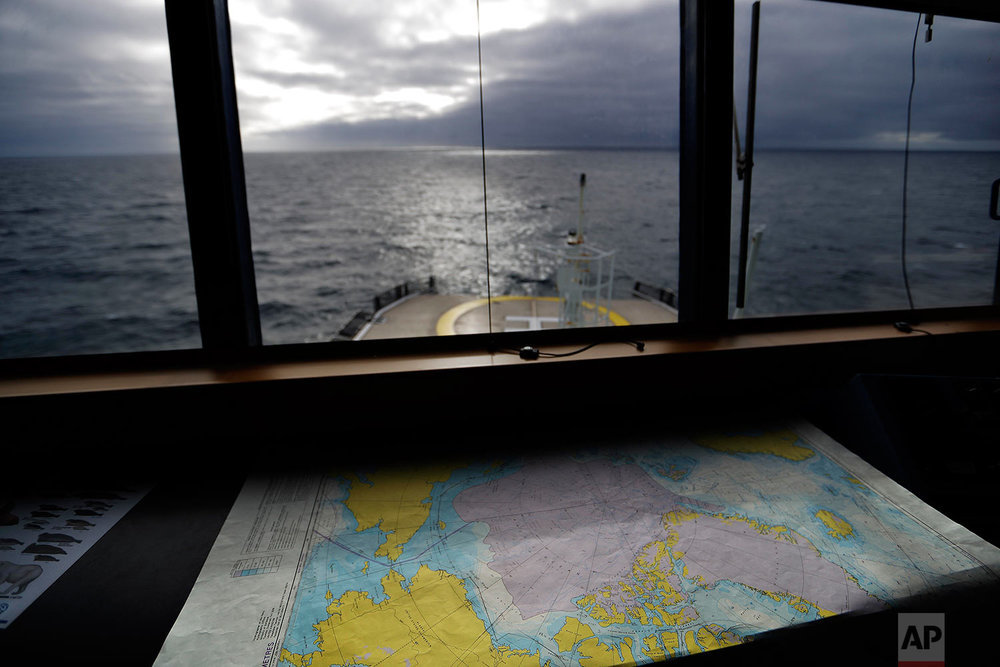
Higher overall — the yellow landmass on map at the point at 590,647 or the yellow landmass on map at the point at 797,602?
the yellow landmass on map at the point at 590,647

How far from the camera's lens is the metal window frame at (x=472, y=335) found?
4.31 ft

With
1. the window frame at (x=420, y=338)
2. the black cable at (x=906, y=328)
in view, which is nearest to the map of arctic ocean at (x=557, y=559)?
the window frame at (x=420, y=338)

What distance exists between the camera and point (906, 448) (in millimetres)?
Result: 1157

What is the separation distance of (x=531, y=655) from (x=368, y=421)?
0.78 meters

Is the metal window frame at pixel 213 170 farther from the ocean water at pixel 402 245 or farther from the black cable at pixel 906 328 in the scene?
the ocean water at pixel 402 245

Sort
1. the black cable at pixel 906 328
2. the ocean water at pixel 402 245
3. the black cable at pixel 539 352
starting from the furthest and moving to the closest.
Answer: the ocean water at pixel 402 245 → the black cable at pixel 906 328 → the black cable at pixel 539 352

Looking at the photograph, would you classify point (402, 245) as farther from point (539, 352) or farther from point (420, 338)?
point (539, 352)

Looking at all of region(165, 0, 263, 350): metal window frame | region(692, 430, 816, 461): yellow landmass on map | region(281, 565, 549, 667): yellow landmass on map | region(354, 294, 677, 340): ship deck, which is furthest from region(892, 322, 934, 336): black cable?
region(354, 294, 677, 340): ship deck

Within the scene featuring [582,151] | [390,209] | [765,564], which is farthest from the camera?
[390,209]

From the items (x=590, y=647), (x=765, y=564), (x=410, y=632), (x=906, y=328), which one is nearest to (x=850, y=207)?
(x=906, y=328)

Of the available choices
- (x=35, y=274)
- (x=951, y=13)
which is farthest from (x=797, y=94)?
(x=35, y=274)

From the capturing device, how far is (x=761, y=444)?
128 cm

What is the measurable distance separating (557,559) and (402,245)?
1507 inches

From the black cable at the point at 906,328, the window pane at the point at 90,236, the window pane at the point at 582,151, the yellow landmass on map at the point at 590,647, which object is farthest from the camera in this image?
the window pane at the point at 90,236
